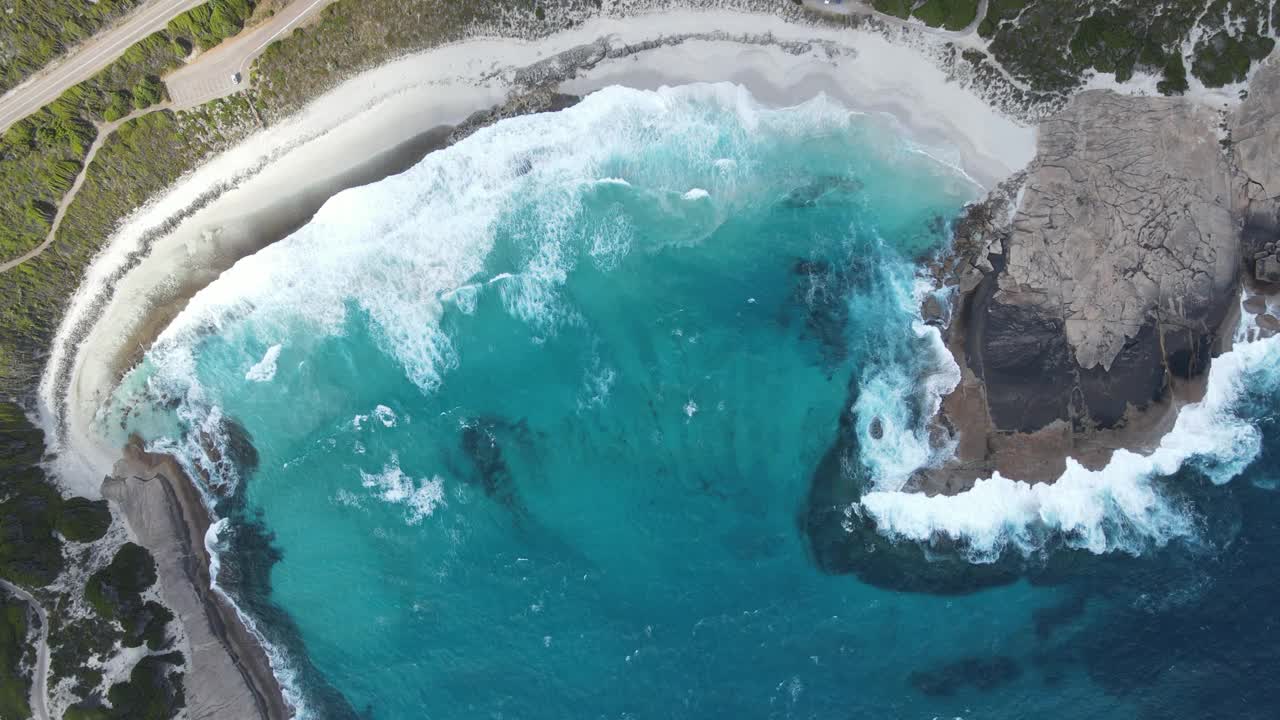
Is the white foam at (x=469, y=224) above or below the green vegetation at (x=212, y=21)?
below

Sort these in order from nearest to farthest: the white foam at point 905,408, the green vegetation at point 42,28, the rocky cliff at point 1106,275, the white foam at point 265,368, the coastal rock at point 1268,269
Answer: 1. the rocky cliff at point 1106,275
2. the green vegetation at point 42,28
3. the coastal rock at point 1268,269
4. the white foam at point 905,408
5. the white foam at point 265,368

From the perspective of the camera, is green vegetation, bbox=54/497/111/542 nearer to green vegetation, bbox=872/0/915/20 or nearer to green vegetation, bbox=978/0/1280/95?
green vegetation, bbox=872/0/915/20

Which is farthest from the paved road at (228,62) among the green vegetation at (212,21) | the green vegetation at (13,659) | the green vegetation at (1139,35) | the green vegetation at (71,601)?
the green vegetation at (1139,35)

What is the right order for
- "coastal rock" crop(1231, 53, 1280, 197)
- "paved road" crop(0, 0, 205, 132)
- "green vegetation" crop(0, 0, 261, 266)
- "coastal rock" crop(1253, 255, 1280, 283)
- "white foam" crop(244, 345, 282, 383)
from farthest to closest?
"white foam" crop(244, 345, 282, 383), "paved road" crop(0, 0, 205, 132), "green vegetation" crop(0, 0, 261, 266), "coastal rock" crop(1253, 255, 1280, 283), "coastal rock" crop(1231, 53, 1280, 197)

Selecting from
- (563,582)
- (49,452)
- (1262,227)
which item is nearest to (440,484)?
(563,582)

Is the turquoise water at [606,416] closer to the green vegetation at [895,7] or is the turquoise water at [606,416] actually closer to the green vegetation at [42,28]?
the green vegetation at [895,7]

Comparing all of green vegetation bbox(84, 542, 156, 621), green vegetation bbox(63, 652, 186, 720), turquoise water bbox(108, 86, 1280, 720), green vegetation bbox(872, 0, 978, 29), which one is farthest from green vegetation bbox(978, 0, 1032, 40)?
green vegetation bbox(63, 652, 186, 720)

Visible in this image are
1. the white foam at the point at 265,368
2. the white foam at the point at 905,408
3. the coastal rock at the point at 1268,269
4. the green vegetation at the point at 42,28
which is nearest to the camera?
the green vegetation at the point at 42,28
